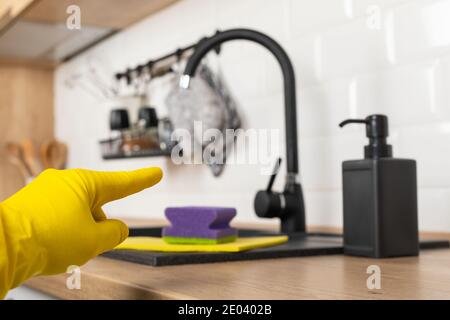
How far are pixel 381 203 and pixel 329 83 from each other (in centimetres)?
50

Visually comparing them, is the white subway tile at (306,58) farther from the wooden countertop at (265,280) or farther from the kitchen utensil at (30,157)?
the kitchen utensil at (30,157)

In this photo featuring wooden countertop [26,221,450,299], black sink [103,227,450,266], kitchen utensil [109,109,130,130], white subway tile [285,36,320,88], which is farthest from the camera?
kitchen utensil [109,109,130,130]

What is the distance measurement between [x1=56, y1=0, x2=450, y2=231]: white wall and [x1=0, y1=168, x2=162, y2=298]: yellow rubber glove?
574 mm

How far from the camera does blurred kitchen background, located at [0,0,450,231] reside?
1112 mm

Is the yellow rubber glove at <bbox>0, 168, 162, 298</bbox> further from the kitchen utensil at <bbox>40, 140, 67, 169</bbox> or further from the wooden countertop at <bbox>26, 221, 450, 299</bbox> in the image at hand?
the kitchen utensil at <bbox>40, 140, 67, 169</bbox>

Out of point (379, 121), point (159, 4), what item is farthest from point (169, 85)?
point (379, 121)

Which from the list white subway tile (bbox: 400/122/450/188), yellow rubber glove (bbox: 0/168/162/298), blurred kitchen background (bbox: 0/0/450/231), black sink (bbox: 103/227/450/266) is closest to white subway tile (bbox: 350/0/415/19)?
blurred kitchen background (bbox: 0/0/450/231)

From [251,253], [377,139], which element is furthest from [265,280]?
[377,139]

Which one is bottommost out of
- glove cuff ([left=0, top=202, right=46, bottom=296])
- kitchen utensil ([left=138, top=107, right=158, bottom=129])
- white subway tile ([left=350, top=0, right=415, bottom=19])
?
glove cuff ([left=0, top=202, right=46, bottom=296])

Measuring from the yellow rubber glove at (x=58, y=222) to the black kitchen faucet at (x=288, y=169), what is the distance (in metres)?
0.45

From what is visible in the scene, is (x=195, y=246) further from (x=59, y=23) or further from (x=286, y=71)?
(x=59, y=23)

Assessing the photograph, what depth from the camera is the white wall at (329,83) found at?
1.10 metres

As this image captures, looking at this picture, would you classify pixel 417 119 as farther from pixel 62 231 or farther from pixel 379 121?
pixel 62 231

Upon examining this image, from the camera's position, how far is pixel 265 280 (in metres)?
0.67
